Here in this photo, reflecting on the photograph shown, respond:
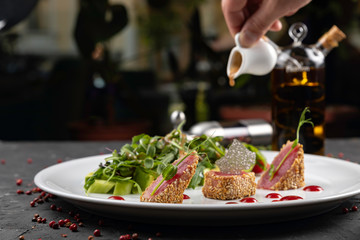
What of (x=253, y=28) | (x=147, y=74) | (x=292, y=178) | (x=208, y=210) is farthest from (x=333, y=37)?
(x=147, y=74)

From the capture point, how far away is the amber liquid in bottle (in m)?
1.50

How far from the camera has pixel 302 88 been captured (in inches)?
59.2

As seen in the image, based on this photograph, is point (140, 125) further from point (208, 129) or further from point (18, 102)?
point (208, 129)

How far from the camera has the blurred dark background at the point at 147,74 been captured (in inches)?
151

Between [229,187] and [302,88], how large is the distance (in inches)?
22.2

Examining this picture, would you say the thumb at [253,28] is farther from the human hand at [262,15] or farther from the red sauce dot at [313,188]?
the red sauce dot at [313,188]

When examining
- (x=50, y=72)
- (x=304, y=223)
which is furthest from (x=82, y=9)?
(x=304, y=223)

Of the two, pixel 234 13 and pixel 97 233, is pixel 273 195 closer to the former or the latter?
pixel 97 233

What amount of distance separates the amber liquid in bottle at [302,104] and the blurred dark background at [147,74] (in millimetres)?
1976

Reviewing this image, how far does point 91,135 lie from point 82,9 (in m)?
0.86

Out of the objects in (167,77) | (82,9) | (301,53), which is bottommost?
(167,77)

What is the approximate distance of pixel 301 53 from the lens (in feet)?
4.92

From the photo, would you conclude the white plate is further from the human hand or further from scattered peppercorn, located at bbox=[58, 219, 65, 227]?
the human hand

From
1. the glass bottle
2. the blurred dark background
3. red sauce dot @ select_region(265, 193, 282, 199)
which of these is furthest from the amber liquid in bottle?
the blurred dark background
